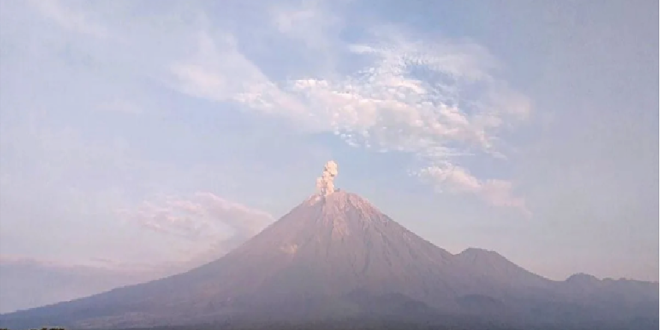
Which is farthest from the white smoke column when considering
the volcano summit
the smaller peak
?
the smaller peak

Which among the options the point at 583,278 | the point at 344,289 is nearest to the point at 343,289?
the point at 344,289

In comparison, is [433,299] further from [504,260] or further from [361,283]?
[504,260]

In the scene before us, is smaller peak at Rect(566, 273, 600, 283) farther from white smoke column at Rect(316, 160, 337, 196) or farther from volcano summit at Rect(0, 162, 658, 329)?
white smoke column at Rect(316, 160, 337, 196)

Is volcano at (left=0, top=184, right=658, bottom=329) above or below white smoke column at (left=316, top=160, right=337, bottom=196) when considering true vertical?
below

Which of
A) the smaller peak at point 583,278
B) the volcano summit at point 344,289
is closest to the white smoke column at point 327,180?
the volcano summit at point 344,289

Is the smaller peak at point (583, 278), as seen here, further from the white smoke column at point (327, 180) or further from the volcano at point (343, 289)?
the white smoke column at point (327, 180)

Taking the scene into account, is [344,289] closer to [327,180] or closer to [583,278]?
[327,180]

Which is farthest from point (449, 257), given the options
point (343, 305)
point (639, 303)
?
point (639, 303)
